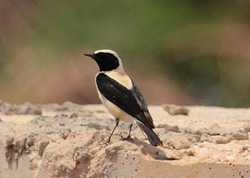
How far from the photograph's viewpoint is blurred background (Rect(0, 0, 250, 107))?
14.1m

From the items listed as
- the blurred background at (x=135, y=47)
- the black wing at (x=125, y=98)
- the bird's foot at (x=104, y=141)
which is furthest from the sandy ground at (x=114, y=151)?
the blurred background at (x=135, y=47)

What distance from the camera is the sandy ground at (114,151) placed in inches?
250

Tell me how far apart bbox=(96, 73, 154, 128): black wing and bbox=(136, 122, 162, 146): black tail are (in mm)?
22

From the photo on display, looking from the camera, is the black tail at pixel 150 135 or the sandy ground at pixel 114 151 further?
the black tail at pixel 150 135

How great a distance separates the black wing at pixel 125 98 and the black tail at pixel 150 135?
2 centimetres

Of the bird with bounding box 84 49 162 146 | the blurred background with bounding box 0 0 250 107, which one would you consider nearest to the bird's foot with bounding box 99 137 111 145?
the bird with bounding box 84 49 162 146

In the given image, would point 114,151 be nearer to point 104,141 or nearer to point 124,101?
point 104,141

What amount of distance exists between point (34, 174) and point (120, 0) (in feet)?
32.2

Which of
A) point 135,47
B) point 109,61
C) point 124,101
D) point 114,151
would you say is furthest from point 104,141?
point 135,47

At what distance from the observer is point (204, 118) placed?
8.24 metres

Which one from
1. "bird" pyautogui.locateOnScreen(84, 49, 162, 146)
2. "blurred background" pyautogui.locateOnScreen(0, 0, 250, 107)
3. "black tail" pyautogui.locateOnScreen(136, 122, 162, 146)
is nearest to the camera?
"black tail" pyautogui.locateOnScreen(136, 122, 162, 146)

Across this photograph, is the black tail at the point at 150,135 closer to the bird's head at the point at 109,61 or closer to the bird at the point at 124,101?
the bird at the point at 124,101

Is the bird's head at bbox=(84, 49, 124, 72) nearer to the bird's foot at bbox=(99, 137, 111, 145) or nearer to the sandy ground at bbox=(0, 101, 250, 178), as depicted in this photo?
the sandy ground at bbox=(0, 101, 250, 178)

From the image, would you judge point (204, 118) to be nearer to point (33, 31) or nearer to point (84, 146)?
point (84, 146)
